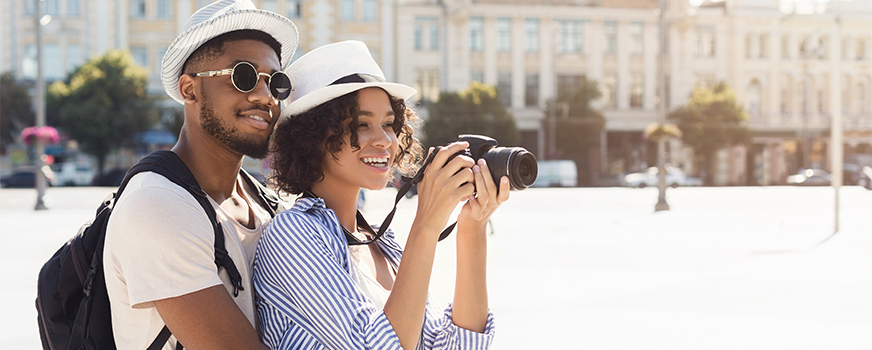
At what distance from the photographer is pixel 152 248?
164cm

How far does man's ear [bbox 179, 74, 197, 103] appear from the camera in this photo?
6.58ft

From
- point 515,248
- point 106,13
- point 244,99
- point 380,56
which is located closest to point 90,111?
point 106,13

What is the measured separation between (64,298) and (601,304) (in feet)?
18.7

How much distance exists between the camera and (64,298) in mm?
1755

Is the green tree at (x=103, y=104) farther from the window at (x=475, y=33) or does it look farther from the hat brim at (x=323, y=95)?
the hat brim at (x=323, y=95)

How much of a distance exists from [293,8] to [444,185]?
3935 cm

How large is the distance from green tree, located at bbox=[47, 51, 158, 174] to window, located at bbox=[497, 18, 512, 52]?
19.2 m

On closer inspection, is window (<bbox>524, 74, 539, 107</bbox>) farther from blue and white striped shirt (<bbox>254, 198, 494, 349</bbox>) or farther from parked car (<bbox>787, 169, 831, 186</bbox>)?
blue and white striped shirt (<bbox>254, 198, 494, 349</bbox>)

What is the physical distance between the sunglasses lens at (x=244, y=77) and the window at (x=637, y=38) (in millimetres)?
43551

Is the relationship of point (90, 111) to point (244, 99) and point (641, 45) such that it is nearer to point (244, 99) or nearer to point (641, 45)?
point (641, 45)

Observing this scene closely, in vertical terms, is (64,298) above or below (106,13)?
below

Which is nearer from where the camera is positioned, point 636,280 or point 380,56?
point 636,280

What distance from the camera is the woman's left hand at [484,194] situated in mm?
1745

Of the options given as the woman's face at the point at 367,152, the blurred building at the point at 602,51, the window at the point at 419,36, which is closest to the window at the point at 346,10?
the blurred building at the point at 602,51
